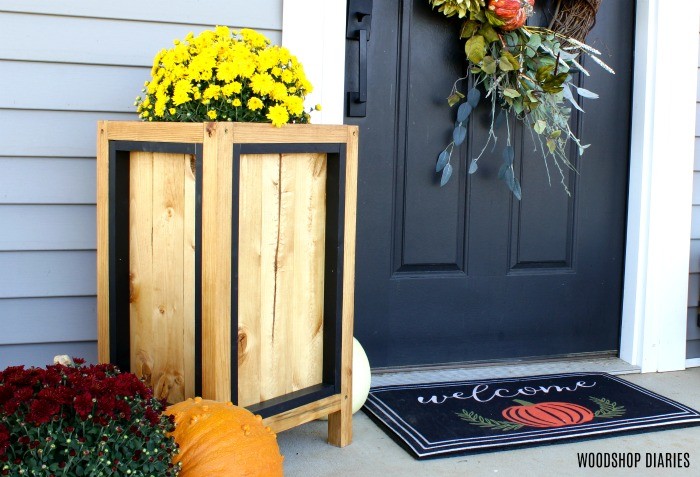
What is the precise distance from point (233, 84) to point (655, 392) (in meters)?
1.80

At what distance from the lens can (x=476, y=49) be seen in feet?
9.21

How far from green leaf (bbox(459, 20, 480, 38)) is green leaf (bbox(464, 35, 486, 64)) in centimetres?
3

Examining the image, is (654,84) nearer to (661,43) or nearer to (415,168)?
(661,43)

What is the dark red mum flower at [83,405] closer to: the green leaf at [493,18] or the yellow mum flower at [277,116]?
the yellow mum flower at [277,116]

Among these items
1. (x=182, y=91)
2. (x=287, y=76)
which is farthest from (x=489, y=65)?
(x=182, y=91)

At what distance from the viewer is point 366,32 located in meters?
2.77

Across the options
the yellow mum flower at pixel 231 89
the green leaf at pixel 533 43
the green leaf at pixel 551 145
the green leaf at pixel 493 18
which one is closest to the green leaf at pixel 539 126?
the green leaf at pixel 551 145

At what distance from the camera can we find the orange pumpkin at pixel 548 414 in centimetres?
254

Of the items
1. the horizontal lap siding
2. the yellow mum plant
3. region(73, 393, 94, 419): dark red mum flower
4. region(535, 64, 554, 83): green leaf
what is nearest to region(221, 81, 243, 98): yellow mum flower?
the yellow mum plant

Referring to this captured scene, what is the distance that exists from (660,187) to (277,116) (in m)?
1.65

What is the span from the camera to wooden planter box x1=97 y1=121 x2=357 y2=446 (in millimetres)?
1980

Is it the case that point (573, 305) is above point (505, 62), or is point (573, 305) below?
below

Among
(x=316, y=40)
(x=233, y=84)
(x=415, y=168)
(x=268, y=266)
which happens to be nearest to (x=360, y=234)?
(x=415, y=168)

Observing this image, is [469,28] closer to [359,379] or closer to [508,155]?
[508,155]
